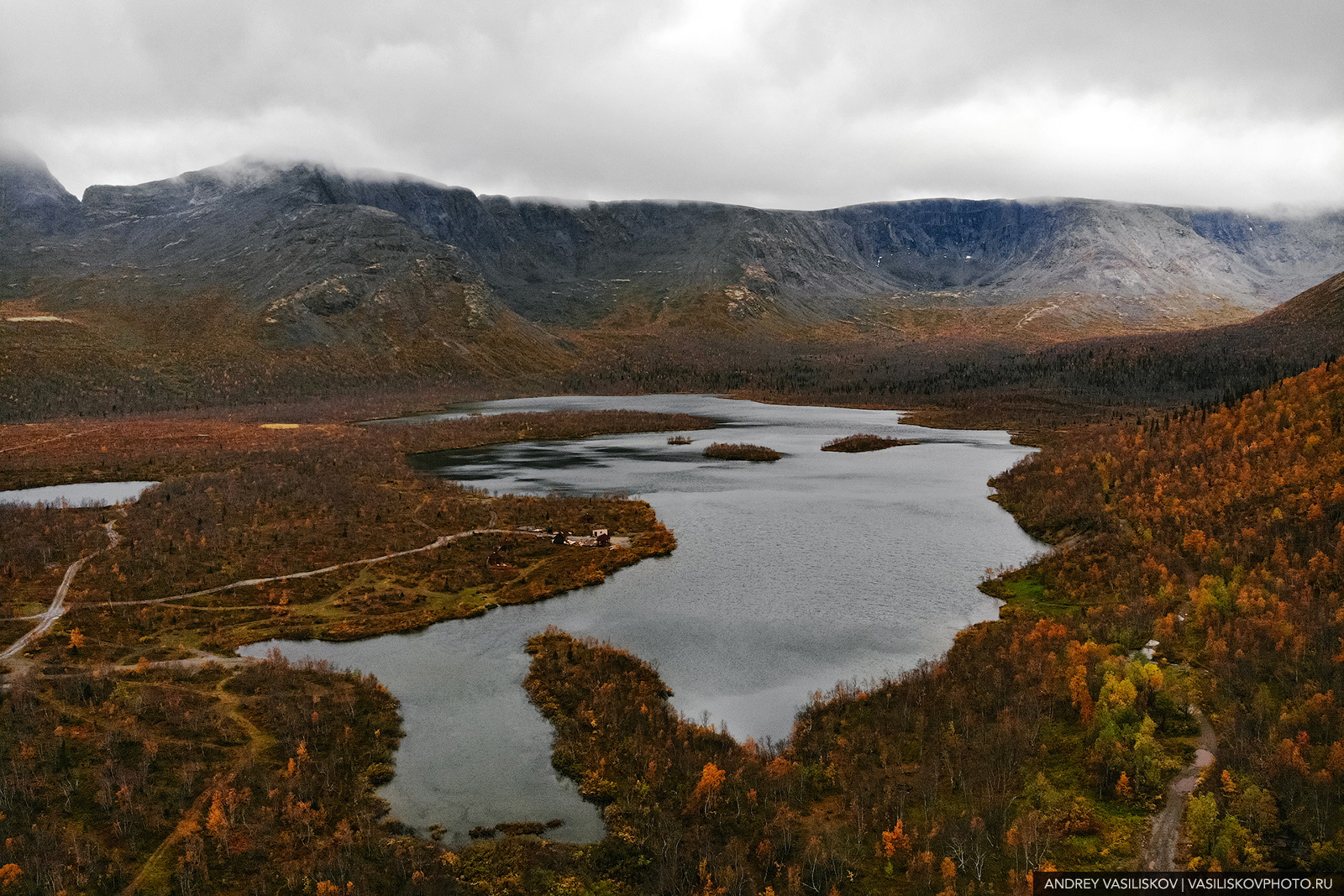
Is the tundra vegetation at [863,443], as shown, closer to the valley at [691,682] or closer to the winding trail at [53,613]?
the valley at [691,682]

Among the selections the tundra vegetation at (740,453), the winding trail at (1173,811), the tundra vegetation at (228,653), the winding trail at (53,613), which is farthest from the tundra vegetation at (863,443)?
the winding trail at (53,613)

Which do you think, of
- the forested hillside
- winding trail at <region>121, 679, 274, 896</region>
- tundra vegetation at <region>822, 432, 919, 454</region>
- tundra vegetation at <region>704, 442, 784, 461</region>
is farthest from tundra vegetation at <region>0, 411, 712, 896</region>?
tundra vegetation at <region>822, 432, 919, 454</region>

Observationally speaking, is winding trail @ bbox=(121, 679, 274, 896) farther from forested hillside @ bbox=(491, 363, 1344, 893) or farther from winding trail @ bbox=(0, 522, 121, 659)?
winding trail @ bbox=(0, 522, 121, 659)

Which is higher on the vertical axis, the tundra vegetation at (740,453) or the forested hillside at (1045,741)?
the tundra vegetation at (740,453)

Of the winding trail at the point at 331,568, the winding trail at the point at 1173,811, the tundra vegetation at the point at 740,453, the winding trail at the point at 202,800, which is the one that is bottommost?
the winding trail at the point at 202,800

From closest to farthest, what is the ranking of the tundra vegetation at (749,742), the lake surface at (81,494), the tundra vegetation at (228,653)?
the tundra vegetation at (749,742) < the tundra vegetation at (228,653) < the lake surface at (81,494)

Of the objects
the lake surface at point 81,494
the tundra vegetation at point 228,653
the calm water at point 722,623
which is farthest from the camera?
the lake surface at point 81,494
